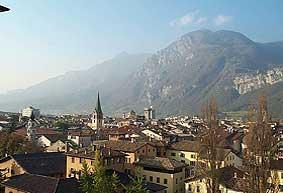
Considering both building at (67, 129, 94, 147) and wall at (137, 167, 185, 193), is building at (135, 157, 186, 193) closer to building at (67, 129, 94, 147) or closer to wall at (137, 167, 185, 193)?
wall at (137, 167, 185, 193)

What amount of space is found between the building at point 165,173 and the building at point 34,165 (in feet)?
36.5

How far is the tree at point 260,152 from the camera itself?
3278cm

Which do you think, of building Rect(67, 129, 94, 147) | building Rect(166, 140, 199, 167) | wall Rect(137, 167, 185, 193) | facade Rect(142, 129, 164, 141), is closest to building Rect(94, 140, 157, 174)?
wall Rect(137, 167, 185, 193)

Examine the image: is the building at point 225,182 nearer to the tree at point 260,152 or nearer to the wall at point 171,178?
the wall at point 171,178

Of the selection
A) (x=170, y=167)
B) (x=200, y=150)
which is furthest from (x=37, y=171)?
(x=200, y=150)

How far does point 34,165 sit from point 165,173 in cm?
Answer: 1771

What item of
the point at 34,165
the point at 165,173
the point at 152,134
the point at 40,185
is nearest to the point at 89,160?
the point at 34,165

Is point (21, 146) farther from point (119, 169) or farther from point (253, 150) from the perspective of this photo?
point (253, 150)

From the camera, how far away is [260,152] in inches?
1308

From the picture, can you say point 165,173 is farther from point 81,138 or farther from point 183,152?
point 81,138

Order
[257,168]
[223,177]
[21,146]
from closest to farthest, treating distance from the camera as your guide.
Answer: [257,168] → [223,177] → [21,146]

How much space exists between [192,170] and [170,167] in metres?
5.65

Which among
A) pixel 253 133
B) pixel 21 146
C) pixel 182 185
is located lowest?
pixel 182 185

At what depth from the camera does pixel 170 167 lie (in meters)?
53.1
